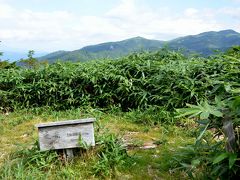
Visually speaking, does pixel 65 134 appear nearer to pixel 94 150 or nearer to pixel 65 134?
pixel 65 134

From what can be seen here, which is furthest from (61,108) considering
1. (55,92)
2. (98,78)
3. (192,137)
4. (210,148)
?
(210,148)

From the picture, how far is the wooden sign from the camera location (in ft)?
18.1

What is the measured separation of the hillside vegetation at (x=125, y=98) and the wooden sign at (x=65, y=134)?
0.19 m

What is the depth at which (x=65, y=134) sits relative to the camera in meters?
5.54

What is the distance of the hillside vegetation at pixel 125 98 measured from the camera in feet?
17.3

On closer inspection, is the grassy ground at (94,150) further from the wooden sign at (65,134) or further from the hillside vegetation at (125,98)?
the wooden sign at (65,134)

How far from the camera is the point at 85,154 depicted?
5.50 meters

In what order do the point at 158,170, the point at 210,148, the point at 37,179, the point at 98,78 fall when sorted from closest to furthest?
the point at 210,148
the point at 37,179
the point at 158,170
the point at 98,78

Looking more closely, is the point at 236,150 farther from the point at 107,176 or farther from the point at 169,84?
the point at 169,84

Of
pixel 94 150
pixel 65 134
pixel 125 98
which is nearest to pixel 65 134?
pixel 65 134

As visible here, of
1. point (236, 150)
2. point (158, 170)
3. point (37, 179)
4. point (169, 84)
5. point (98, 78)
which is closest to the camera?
point (236, 150)

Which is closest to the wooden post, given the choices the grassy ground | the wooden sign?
the wooden sign

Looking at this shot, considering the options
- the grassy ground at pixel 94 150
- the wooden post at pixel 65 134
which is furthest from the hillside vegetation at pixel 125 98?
the wooden post at pixel 65 134

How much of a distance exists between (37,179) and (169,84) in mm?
4316
